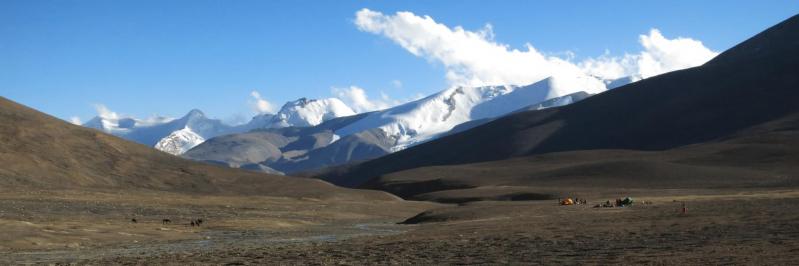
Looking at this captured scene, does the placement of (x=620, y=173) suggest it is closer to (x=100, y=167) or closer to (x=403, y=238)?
(x=100, y=167)

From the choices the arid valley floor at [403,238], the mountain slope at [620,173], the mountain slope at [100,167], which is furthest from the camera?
the mountain slope at [620,173]

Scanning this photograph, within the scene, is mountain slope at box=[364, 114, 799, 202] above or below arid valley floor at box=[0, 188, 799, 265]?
above

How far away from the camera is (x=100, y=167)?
130m

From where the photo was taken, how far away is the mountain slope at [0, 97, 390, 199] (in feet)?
382

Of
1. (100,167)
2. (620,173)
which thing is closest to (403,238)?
(100,167)

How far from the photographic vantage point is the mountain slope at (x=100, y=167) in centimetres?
11654

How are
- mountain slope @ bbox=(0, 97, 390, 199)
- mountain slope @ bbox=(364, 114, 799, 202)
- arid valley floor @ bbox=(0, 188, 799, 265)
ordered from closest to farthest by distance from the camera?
arid valley floor @ bbox=(0, 188, 799, 265) → mountain slope @ bbox=(0, 97, 390, 199) → mountain slope @ bbox=(364, 114, 799, 202)

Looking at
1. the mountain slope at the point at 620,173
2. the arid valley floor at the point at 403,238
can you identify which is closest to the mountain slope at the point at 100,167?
the mountain slope at the point at 620,173

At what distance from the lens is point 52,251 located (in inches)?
1656

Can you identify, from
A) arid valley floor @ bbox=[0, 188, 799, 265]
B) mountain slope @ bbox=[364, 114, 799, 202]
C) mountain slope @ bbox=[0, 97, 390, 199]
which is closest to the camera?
arid valley floor @ bbox=[0, 188, 799, 265]

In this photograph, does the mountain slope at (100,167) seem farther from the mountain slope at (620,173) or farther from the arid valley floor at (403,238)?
the arid valley floor at (403,238)

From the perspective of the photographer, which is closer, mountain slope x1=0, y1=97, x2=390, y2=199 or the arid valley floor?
the arid valley floor

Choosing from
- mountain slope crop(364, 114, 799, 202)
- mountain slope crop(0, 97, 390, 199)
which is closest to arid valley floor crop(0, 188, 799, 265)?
mountain slope crop(0, 97, 390, 199)

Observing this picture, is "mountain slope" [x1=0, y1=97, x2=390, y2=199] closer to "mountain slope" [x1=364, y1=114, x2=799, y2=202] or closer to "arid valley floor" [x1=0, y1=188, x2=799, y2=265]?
"mountain slope" [x1=364, y1=114, x2=799, y2=202]
